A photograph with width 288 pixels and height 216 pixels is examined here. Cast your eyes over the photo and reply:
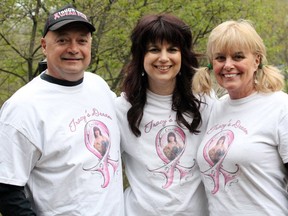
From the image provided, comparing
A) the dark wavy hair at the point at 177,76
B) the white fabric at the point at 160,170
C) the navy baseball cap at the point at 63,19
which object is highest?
the navy baseball cap at the point at 63,19

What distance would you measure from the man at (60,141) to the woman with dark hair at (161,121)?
0.22 m

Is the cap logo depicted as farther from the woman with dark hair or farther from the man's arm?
the man's arm

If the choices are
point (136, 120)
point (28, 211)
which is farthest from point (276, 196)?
point (28, 211)

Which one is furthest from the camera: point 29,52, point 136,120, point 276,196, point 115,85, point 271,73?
point 115,85

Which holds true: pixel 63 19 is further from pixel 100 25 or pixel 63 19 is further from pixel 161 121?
pixel 100 25

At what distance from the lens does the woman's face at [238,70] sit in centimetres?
303

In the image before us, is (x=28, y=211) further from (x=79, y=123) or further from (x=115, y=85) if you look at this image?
(x=115, y=85)

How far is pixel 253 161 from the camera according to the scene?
286cm

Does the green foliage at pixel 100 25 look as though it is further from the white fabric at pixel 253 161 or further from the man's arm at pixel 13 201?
the man's arm at pixel 13 201

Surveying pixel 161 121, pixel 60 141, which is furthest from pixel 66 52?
pixel 161 121

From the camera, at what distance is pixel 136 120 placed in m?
3.38

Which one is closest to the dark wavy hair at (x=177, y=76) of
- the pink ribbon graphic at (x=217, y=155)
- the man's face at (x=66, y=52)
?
the pink ribbon graphic at (x=217, y=155)

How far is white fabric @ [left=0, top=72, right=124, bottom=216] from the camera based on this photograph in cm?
269

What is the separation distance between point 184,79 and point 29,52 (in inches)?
195
